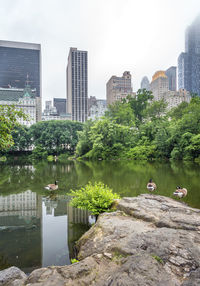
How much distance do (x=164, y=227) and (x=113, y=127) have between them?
106 feet

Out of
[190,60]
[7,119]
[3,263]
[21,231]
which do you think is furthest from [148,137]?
[190,60]

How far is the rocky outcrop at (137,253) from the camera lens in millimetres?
2504

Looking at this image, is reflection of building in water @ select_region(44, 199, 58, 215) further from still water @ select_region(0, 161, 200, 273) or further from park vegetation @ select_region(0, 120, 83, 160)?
park vegetation @ select_region(0, 120, 83, 160)

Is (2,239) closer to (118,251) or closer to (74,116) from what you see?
(118,251)

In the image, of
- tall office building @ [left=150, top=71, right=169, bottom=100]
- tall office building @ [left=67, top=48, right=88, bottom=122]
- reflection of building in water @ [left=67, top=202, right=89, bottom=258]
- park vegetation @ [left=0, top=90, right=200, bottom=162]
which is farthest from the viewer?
tall office building @ [left=67, top=48, right=88, bottom=122]

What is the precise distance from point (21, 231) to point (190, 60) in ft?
722

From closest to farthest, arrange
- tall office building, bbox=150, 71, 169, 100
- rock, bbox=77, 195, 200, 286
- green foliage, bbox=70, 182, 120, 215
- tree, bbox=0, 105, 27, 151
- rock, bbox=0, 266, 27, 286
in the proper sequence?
rock, bbox=0, 266, 27, 286, rock, bbox=77, 195, 200, 286, tree, bbox=0, 105, 27, 151, green foliage, bbox=70, 182, 120, 215, tall office building, bbox=150, 71, 169, 100

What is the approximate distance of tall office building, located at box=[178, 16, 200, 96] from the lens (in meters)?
177

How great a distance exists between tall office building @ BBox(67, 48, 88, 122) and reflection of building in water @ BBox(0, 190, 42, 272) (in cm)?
13651

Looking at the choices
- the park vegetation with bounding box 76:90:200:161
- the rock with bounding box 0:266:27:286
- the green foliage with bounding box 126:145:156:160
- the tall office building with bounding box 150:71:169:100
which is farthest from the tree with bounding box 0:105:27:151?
the tall office building with bounding box 150:71:169:100

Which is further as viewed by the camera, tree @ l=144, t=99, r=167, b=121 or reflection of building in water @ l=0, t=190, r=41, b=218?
tree @ l=144, t=99, r=167, b=121

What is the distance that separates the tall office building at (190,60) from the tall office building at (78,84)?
332 ft

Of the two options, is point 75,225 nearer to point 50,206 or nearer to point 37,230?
point 37,230

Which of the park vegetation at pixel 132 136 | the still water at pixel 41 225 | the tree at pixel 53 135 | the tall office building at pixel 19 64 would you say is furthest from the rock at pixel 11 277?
the tall office building at pixel 19 64
